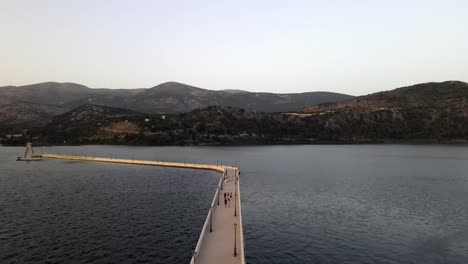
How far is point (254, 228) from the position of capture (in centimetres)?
4534

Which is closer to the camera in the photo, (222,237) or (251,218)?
(222,237)

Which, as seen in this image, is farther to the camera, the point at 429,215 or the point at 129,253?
the point at 429,215

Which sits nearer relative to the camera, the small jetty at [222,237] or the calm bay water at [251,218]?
the small jetty at [222,237]

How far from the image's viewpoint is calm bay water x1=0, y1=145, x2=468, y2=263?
3675cm

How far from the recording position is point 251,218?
5022 cm

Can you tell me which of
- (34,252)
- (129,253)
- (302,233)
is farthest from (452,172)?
(34,252)

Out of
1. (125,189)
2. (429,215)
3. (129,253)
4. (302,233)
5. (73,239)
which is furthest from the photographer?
(125,189)

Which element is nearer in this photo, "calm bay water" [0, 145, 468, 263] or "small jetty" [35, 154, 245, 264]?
"small jetty" [35, 154, 245, 264]

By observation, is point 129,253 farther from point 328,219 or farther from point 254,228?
point 328,219

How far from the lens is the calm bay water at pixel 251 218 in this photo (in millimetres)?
36750

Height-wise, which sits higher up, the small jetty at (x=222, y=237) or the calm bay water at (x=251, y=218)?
the small jetty at (x=222, y=237)

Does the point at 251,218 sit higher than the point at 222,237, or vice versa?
the point at 222,237

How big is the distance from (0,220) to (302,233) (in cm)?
3983

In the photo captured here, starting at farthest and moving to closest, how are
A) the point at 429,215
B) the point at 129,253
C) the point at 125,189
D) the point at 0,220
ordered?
1. the point at 125,189
2. the point at 429,215
3. the point at 0,220
4. the point at 129,253
